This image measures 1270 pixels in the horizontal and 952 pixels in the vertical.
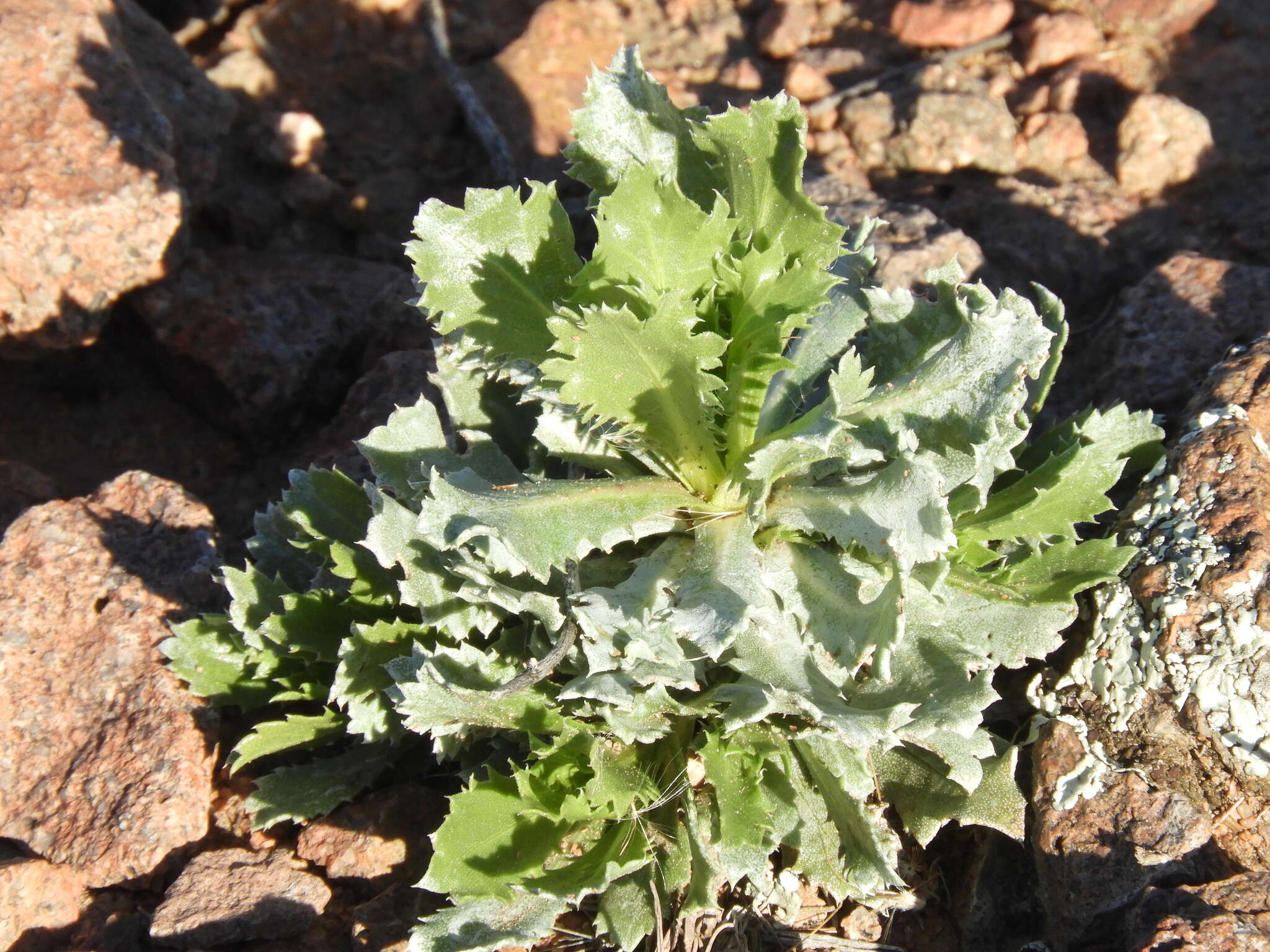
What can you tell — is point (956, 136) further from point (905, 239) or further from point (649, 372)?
point (649, 372)

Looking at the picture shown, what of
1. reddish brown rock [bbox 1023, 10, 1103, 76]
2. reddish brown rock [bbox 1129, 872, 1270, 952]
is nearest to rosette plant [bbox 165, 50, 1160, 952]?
reddish brown rock [bbox 1129, 872, 1270, 952]

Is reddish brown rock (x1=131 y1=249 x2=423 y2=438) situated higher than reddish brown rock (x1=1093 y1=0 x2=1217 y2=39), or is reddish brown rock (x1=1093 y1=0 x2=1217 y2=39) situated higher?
reddish brown rock (x1=1093 y1=0 x2=1217 y2=39)

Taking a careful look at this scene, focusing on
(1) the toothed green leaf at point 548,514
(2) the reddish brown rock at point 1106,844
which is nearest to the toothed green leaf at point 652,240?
(1) the toothed green leaf at point 548,514

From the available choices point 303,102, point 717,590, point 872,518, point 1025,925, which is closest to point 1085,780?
point 1025,925

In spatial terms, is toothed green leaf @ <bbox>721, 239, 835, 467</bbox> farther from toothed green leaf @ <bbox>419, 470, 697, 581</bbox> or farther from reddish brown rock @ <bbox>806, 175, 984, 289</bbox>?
reddish brown rock @ <bbox>806, 175, 984, 289</bbox>

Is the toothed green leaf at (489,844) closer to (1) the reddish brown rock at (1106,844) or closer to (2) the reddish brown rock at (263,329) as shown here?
(1) the reddish brown rock at (1106,844)

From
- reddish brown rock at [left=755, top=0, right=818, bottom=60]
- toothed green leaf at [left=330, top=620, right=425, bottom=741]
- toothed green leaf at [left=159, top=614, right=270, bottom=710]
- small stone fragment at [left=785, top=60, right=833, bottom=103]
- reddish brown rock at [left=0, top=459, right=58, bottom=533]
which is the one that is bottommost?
reddish brown rock at [left=0, top=459, right=58, bottom=533]

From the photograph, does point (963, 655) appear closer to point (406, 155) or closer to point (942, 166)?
point (942, 166)
